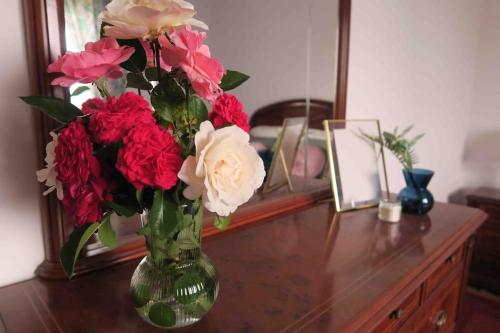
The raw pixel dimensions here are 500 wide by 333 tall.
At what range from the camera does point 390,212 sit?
3.83ft

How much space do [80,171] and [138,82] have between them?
0.20 m

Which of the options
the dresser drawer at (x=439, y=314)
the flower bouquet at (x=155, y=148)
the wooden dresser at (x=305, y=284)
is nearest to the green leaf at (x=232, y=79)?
the flower bouquet at (x=155, y=148)

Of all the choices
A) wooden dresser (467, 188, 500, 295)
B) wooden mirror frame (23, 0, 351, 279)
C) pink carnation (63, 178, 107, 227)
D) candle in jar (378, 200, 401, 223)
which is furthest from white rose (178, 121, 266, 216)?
wooden dresser (467, 188, 500, 295)

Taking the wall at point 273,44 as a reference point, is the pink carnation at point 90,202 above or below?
below

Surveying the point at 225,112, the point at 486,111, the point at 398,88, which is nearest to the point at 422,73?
the point at 398,88

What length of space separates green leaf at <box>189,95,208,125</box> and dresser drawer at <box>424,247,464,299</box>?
81 cm

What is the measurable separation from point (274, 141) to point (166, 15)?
82 centimetres

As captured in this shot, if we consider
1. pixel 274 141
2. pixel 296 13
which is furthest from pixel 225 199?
pixel 296 13

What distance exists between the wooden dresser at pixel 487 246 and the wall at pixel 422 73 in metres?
0.23

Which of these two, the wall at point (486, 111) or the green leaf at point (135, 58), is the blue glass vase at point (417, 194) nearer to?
the green leaf at point (135, 58)

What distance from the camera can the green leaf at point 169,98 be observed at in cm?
55

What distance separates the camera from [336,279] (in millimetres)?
785

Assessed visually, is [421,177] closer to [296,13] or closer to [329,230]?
[329,230]

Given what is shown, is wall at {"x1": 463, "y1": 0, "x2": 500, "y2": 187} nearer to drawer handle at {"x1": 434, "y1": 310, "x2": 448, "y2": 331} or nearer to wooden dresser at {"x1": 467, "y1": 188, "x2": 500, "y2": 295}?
wooden dresser at {"x1": 467, "y1": 188, "x2": 500, "y2": 295}
